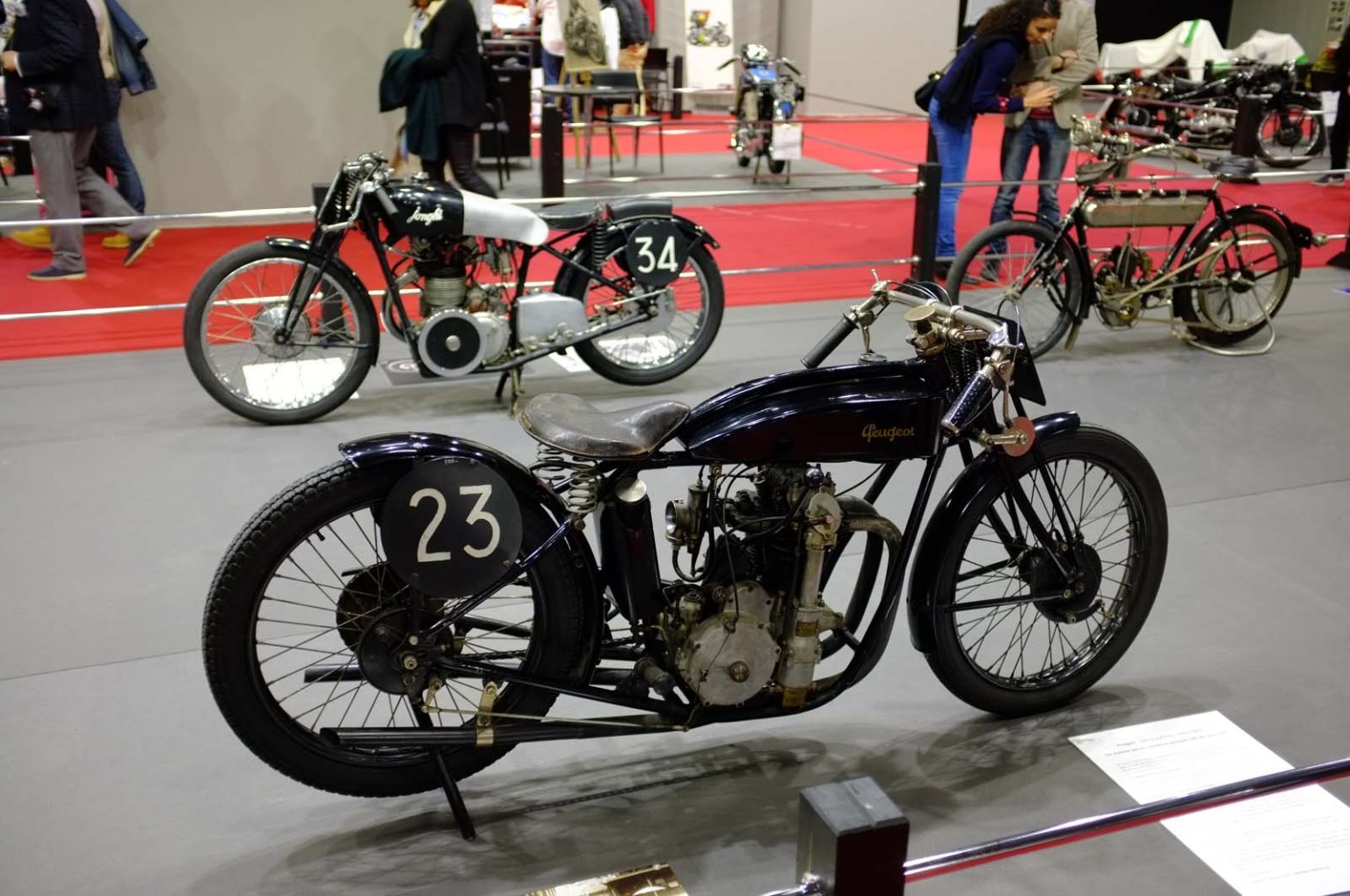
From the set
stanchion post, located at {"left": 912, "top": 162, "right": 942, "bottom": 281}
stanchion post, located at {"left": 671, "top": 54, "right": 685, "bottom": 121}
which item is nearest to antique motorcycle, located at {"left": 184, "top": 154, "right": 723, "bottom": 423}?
stanchion post, located at {"left": 912, "top": 162, "right": 942, "bottom": 281}

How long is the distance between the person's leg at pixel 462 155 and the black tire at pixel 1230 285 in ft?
11.6

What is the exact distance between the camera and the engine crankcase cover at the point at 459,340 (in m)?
4.54

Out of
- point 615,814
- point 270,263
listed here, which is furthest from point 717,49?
point 615,814

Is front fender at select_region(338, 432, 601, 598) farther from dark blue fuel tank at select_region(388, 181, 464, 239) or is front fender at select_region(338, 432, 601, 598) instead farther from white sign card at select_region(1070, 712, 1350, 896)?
dark blue fuel tank at select_region(388, 181, 464, 239)

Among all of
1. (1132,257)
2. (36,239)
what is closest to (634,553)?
(1132,257)

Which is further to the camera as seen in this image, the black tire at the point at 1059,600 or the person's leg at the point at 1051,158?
the person's leg at the point at 1051,158

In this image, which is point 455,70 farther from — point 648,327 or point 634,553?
point 634,553

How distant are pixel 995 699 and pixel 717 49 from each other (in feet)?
34.5

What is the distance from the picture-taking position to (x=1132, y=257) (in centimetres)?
557

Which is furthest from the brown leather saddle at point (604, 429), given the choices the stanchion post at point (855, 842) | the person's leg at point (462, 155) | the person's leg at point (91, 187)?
the person's leg at point (91, 187)

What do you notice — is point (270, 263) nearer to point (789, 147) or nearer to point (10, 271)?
point (10, 271)

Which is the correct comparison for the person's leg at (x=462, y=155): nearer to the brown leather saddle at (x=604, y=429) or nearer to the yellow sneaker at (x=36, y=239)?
the yellow sneaker at (x=36, y=239)

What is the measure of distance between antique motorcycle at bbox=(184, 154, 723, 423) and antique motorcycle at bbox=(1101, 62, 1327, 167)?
26.8 ft

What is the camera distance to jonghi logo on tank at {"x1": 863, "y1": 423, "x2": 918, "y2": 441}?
2.34 meters
